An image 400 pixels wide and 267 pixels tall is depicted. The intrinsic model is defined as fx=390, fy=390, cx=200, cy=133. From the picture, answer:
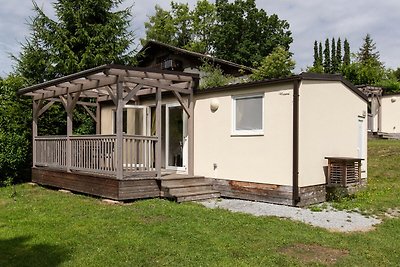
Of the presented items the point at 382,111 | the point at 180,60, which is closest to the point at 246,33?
the point at 382,111

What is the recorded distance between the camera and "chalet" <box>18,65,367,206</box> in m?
8.90

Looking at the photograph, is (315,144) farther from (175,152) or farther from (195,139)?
(175,152)

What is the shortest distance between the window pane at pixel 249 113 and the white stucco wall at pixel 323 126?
3.74ft

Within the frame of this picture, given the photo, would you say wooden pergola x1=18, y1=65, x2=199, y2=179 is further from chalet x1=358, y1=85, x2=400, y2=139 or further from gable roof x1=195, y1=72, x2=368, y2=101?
Result: chalet x1=358, y1=85, x2=400, y2=139

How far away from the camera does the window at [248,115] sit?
31.1 feet

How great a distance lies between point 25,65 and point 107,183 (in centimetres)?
1021

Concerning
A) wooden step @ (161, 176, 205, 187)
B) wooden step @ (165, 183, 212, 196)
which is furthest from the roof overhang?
wooden step @ (165, 183, 212, 196)

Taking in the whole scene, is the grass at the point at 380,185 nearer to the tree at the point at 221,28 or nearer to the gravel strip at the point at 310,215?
the gravel strip at the point at 310,215

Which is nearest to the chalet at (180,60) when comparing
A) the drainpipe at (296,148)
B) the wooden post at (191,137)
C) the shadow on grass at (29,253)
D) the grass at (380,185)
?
the grass at (380,185)

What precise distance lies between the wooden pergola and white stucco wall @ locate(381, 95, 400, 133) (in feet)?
61.4

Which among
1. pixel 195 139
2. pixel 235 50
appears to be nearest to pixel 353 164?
pixel 195 139

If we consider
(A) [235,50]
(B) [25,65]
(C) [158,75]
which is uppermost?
(A) [235,50]

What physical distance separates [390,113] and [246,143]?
62.1 ft

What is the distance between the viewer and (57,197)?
1001 cm
